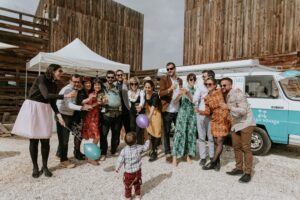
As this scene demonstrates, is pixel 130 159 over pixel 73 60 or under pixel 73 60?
under

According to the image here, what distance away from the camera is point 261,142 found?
6.49 m

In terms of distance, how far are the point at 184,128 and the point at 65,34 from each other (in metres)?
→ 11.5

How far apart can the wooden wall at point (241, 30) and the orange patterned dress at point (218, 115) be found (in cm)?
614

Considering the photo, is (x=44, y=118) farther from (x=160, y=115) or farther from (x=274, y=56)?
(x=274, y=56)

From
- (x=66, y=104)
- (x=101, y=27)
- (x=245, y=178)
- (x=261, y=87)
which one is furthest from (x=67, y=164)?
(x=101, y=27)

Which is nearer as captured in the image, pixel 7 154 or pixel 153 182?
pixel 153 182

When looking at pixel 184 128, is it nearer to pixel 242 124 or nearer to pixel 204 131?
pixel 204 131

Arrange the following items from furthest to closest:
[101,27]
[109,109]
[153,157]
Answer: [101,27] < [153,157] < [109,109]

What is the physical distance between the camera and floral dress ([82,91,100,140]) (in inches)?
208

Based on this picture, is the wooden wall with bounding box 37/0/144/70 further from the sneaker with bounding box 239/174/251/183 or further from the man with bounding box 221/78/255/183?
the sneaker with bounding box 239/174/251/183

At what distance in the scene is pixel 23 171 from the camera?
15.7 ft

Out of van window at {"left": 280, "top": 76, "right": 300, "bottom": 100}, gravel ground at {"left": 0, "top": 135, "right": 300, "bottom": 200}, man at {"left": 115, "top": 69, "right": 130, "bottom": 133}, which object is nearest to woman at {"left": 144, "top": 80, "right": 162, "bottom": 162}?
man at {"left": 115, "top": 69, "right": 130, "bottom": 133}

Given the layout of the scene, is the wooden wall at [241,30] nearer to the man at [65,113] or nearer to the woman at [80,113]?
the woman at [80,113]

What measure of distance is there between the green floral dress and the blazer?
11.7 inches
